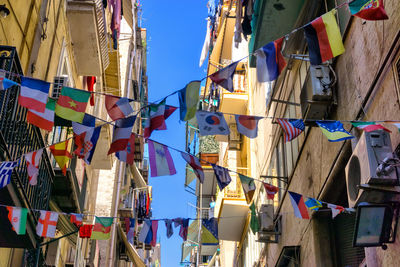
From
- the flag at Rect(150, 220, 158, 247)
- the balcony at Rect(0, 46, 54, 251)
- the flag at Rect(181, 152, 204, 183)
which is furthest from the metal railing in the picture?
the flag at Rect(150, 220, 158, 247)

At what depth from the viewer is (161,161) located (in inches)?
280

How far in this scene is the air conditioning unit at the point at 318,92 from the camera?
23.0ft

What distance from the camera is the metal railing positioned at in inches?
247

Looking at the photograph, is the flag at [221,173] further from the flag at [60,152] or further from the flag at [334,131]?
the flag at [60,152]

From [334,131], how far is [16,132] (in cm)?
406

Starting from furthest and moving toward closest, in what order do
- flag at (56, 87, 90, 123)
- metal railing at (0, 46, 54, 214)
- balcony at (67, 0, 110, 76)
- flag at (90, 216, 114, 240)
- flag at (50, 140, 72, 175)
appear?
balcony at (67, 0, 110, 76) → flag at (90, 216, 114, 240) → flag at (50, 140, 72, 175) → flag at (56, 87, 90, 123) → metal railing at (0, 46, 54, 214)

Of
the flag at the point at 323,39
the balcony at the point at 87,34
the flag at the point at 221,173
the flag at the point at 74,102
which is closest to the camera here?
the flag at the point at 323,39

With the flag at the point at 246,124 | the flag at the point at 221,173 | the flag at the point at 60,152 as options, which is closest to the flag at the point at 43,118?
the flag at the point at 60,152

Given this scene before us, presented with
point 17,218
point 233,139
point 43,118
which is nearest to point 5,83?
point 43,118

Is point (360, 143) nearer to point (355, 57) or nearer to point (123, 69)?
point (355, 57)

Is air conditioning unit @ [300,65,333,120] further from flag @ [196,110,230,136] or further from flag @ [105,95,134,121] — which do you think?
flag @ [105,95,134,121]

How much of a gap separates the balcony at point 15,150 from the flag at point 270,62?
2.93 metres

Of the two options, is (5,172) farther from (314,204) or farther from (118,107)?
(314,204)

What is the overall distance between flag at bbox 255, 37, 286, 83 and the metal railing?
2888mm
